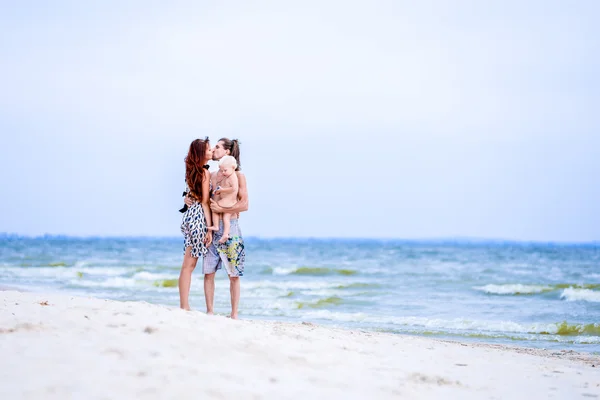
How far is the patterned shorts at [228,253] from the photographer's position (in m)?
6.94

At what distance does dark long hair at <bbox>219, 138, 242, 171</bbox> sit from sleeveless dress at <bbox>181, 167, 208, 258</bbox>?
62 centimetres

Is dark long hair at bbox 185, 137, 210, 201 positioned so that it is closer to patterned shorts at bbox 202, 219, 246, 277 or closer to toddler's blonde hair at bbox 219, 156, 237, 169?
toddler's blonde hair at bbox 219, 156, 237, 169

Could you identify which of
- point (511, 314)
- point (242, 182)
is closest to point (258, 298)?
point (511, 314)

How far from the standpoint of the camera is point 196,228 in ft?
22.5

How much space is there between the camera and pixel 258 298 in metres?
15.6

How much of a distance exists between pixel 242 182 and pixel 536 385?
142 inches

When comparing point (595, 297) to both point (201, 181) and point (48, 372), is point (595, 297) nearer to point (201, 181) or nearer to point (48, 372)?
point (201, 181)

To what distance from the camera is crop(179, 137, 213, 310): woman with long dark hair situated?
6.73 m

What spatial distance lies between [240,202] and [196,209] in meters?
0.49

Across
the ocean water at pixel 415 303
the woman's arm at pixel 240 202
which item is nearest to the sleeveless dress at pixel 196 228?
the woman's arm at pixel 240 202

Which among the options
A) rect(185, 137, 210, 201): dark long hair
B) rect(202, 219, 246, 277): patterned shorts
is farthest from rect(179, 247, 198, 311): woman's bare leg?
rect(185, 137, 210, 201): dark long hair

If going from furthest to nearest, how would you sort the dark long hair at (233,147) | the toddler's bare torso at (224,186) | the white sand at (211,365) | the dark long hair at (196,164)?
1. the dark long hair at (233,147)
2. the toddler's bare torso at (224,186)
3. the dark long hair at (196,164)
4. the white sand at (211,365)

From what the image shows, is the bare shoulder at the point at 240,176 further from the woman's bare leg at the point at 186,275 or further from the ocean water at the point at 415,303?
the ocean water at the point at 415,303

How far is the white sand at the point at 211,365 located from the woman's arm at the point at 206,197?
1291mm
